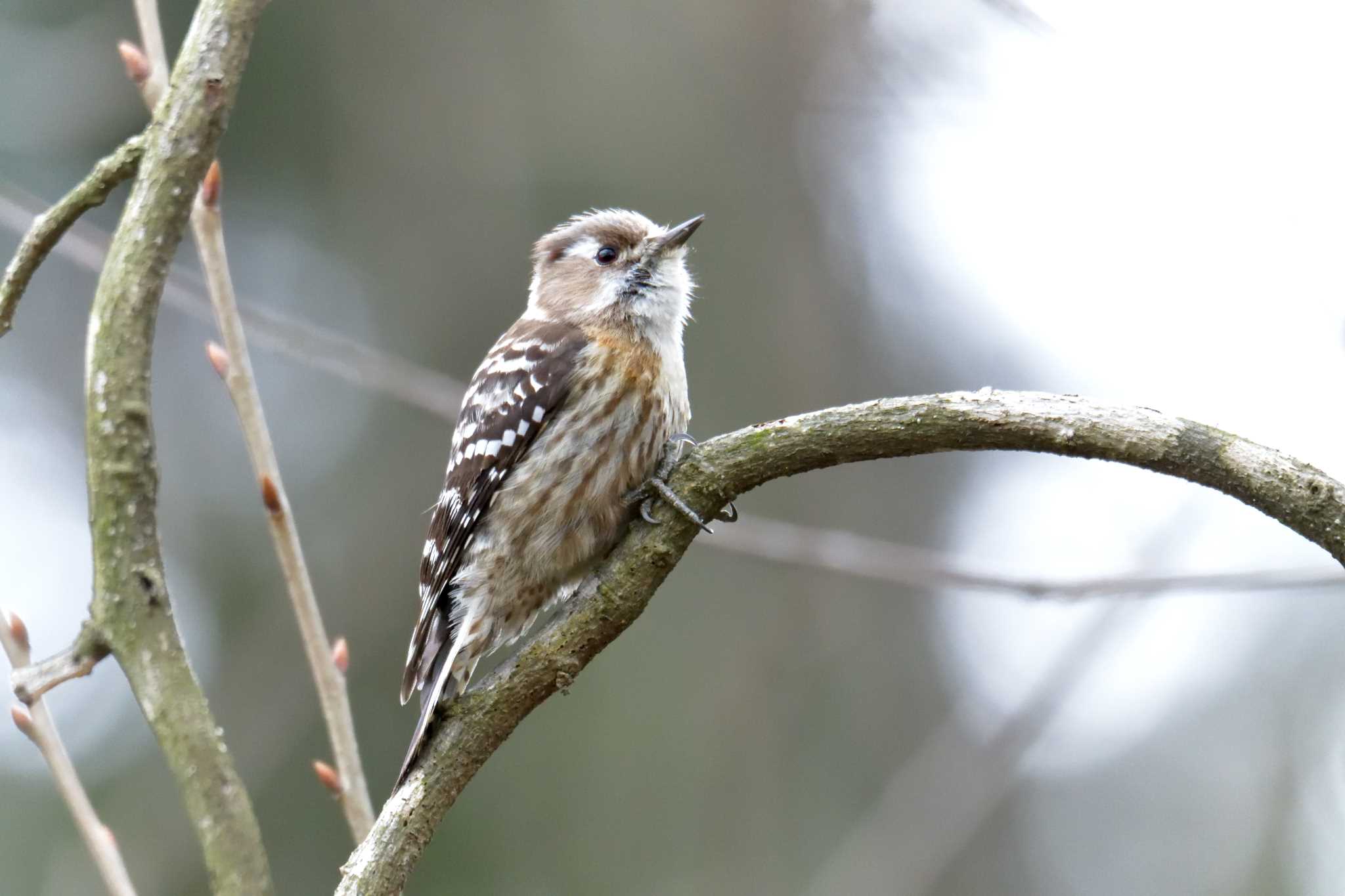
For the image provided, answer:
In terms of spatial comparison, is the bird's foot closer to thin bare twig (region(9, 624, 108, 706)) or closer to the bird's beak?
the bird's beak

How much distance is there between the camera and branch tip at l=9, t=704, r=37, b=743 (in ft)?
6.71

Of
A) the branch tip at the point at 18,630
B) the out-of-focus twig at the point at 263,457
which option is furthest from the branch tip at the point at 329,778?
the branch tip at the point at 18,630

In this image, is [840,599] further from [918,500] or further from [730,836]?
[730,836]

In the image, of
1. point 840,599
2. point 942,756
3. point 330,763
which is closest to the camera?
point 942,756

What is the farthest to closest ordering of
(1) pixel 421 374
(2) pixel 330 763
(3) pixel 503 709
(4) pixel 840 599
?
(4) pixel 840 599 → (2) pixel 330 763 → (1) pixel 421 374 → (3) pixel 503 709

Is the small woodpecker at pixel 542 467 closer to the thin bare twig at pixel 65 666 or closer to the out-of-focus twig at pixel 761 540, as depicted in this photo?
the out-of-focus twig at pixel 761 540

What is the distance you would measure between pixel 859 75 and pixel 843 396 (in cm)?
171

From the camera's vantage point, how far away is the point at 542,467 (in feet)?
11.3

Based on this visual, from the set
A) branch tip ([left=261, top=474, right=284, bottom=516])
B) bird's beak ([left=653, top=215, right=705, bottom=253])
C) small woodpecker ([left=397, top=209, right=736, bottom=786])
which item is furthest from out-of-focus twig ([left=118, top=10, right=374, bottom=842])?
bird's beak ([left=653, top=215, right=705, bottom=253])

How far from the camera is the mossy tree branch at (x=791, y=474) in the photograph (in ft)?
6.41

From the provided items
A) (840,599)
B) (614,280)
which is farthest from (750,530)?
(840,599)

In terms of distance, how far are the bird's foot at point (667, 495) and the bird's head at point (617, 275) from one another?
0.52m

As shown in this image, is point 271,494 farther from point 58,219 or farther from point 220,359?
point 58,219

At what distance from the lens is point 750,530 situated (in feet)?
13.4
